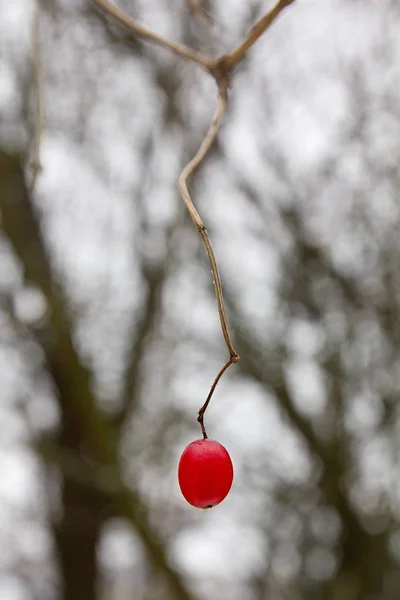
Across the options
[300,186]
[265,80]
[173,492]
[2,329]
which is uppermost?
[265,80]

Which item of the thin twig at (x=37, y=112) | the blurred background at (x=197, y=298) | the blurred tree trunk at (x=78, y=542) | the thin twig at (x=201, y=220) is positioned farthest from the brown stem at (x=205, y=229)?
the blurred tree trunk at (x=78, y=542)

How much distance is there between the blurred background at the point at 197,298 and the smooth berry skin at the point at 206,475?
117 inches

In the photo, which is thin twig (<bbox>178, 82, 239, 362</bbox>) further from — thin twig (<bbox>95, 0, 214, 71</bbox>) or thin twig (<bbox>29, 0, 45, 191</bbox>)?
thin twig (<bbox>29, 0, 45, 191</bbox>)

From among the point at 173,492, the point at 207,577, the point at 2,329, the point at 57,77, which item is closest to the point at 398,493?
the point at 173,492

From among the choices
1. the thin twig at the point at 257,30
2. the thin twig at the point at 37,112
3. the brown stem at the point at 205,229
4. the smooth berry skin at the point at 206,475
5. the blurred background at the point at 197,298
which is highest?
the thin twig at the point at 257,30

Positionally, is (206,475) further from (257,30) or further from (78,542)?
(78,542)

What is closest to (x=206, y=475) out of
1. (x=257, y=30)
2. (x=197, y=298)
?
(x=257, y=30)

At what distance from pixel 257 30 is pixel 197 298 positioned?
141 inches

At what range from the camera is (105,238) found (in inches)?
174

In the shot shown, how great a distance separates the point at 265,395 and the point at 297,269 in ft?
2.77

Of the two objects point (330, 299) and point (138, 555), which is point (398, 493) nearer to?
point (330, 299)

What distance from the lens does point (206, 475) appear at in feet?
3.03

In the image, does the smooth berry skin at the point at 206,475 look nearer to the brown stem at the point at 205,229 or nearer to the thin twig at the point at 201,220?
the brown stem at the point at 205,229

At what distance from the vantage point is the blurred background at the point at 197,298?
4039mm
